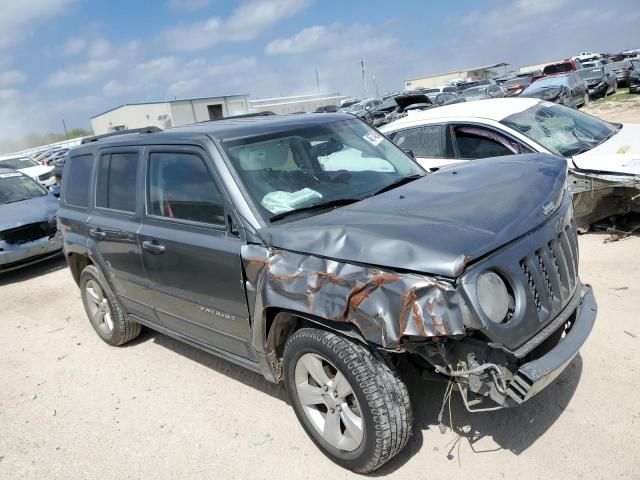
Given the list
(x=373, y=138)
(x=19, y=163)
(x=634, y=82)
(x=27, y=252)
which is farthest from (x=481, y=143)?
(x=634, y=82)

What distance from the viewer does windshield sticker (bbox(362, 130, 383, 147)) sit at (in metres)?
4.18

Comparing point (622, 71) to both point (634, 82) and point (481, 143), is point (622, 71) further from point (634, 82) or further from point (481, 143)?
point (481, 143)

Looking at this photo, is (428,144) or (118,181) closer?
(118,181)

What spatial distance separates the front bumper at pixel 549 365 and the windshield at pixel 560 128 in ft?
11.8

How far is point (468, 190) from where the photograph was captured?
3072 millimetres

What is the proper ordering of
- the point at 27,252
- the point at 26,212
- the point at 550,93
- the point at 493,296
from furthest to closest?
1. the point at 550,93
2. the point at 26,212
3. the point at 27,252
4. the point at 493,296

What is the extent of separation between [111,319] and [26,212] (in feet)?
15.8

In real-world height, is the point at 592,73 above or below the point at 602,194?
above

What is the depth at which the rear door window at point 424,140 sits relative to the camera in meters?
6.61

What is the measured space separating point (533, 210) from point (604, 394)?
52.8 inches

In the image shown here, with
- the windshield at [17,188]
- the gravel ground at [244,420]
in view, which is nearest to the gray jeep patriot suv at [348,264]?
the gravel ground at [244,420]

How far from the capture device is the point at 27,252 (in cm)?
823

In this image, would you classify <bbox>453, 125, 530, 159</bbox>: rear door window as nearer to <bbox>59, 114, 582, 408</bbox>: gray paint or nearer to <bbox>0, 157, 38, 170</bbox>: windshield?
<bbox>59, 114, 582, 408</bbox>: gray paint

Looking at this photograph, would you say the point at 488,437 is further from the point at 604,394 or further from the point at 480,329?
the point at 480,329
